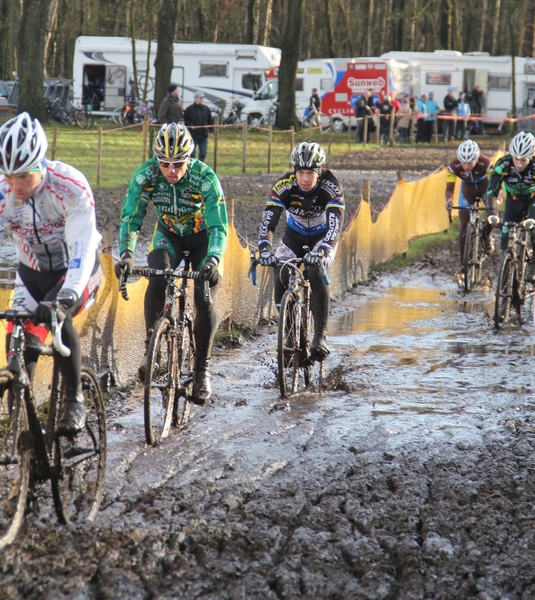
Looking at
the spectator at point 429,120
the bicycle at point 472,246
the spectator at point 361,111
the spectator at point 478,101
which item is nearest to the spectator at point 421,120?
the spectator at point 429,120

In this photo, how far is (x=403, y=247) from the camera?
17375 millimetres

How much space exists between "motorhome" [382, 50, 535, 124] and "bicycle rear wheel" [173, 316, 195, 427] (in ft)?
130

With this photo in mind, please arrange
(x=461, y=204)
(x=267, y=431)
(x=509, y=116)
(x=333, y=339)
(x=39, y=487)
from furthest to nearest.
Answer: (x=509, y=116), (x=461, y=204), (x=333, y=339), (x=267, y=431), (x=39, y=487)

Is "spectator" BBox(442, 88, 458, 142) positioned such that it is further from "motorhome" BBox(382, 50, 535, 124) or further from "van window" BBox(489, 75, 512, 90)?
"van window" BBox(489, 75, 512, 90)

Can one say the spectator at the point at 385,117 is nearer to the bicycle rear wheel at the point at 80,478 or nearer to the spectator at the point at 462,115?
the spectator at the point at 462,115

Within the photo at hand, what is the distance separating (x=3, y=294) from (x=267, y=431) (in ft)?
6.90

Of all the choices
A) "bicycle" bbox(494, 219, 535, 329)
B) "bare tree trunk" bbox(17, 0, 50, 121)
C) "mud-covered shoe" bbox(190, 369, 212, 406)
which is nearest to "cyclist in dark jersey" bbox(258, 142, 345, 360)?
"mud-covered shoe" bbox(190, 369, 212, 406)

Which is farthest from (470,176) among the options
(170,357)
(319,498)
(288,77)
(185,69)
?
(185,69)

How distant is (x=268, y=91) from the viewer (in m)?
44.2

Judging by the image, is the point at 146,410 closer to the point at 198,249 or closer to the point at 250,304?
the point at 198,249

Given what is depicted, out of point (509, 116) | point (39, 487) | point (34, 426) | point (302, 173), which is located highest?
point (509, 116)

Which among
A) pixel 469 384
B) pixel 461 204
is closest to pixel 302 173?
pixel 469 384

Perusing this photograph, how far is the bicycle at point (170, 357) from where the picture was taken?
636cm

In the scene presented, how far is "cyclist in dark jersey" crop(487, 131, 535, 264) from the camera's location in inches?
465
